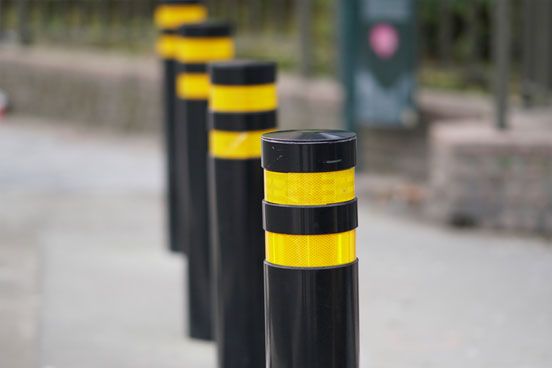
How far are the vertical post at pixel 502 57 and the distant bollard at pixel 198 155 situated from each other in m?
2.32

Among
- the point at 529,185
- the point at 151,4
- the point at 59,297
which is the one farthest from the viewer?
the point at 151,4

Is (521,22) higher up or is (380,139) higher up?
(521,22)

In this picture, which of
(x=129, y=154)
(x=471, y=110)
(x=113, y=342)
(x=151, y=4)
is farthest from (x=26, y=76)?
(x=113, y=342)

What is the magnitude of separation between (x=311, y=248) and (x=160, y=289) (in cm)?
306

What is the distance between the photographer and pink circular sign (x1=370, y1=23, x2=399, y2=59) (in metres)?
8.48

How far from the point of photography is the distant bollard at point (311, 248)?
3.02m

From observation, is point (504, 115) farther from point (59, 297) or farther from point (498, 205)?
point (59, 297)

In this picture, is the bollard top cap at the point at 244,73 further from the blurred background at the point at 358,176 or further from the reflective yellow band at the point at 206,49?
the blurred background at the point at 358,176

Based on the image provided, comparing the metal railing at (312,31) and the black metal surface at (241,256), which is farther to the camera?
the metal railing at (312,31)

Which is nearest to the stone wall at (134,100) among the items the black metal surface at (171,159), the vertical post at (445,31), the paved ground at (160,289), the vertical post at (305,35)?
the vertical post at (305,35)

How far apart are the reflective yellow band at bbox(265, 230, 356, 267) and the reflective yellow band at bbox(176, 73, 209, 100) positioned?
7.30 feet

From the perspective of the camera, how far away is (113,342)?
5.16 m

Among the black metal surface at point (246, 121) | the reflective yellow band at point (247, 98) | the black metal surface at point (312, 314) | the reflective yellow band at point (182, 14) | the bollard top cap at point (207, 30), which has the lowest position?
the black metal surface at point (312, 314)

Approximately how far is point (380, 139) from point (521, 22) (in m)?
1.32
